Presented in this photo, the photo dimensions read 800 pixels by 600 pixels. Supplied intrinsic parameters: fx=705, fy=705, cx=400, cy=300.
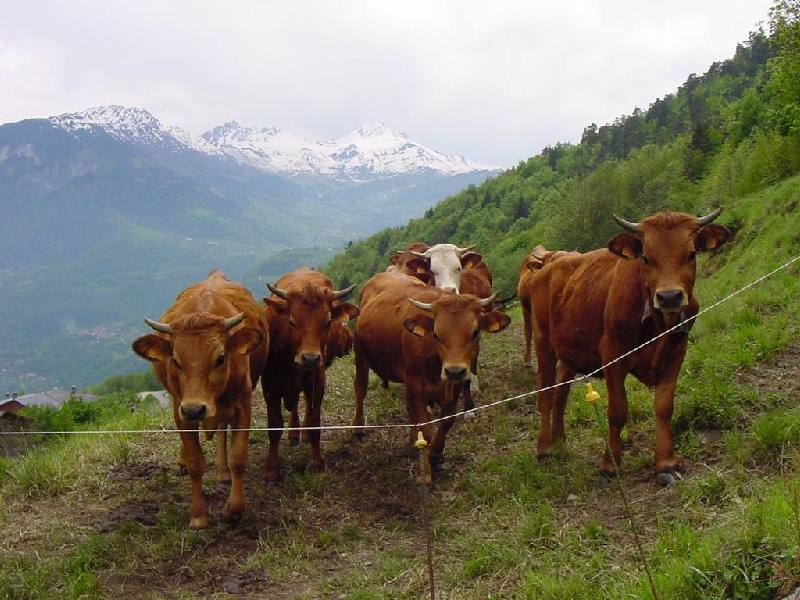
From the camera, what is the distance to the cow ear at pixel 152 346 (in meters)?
6.67

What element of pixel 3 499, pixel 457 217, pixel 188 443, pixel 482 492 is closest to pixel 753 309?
pixel 482 492

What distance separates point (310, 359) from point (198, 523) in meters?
2.14

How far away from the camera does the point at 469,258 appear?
12.7 m

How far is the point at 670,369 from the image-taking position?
6469 millimetres

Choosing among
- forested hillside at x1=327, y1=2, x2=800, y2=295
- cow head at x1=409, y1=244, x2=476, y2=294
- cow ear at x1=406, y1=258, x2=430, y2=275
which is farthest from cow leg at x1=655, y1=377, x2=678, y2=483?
forested hillside at x1=327, y1=2, x2=800, y2=295

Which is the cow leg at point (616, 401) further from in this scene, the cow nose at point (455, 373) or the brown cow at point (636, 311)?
the cow nose at point (455, 373)

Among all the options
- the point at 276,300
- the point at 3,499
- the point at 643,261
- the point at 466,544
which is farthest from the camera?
the point at 276,300

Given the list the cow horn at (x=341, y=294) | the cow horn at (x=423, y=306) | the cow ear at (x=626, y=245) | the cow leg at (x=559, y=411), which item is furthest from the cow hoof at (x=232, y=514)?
the cow ear at (x=626, y=245)

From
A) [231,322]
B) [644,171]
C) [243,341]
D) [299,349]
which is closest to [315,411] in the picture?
[299,349]

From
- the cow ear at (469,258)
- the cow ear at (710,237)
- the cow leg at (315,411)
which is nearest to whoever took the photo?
the cow ear at (710,237)

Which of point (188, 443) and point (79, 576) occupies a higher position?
point (188, 443)

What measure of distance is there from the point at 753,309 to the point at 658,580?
24.3ft

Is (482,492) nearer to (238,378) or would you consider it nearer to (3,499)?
(238,378)

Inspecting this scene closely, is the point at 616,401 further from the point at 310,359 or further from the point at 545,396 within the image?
the point at 310,359
